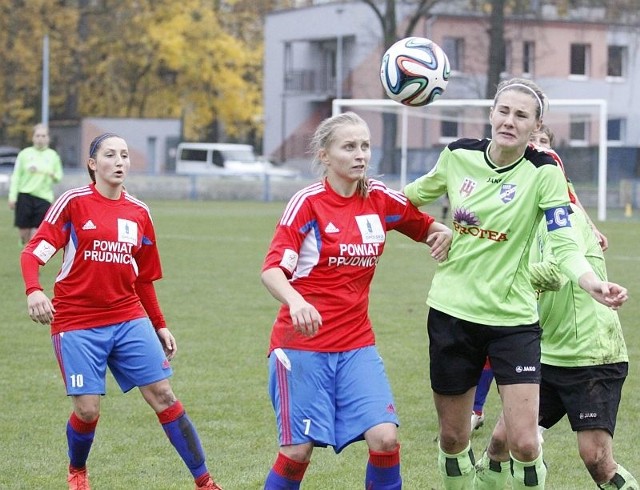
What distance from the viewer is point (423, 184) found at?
5277 millimetres

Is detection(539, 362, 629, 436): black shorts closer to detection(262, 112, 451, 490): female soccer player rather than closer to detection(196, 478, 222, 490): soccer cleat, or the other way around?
detection(262, 112, 451, 490): female soccer player

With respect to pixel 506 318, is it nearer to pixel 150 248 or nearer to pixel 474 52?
pixel 150 248

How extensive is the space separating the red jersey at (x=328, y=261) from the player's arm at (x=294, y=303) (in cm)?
7

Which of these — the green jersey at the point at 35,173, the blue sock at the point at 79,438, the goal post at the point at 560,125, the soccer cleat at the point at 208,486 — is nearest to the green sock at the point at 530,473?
the soccer cleat at the point at 208,486

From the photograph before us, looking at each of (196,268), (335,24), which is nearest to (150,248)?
(196,268)

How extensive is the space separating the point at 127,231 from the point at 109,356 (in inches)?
24.1

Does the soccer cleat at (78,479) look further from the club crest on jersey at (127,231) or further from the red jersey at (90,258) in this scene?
the club crest on jersey at (127,231)

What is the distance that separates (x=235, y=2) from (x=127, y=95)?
21.6ft

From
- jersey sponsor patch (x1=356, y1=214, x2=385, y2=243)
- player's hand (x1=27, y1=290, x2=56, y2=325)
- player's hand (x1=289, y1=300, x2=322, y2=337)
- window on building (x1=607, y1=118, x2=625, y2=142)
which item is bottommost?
player's hand (x1=27, y1=290, x2=56, y2=325)

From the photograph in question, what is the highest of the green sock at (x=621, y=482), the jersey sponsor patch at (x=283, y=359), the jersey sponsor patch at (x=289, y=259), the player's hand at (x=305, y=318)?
the jersey sponsor patch at (x=289, y=259)

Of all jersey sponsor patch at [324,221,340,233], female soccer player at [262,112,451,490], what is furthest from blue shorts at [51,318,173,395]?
jersey sponsor patch at [324,221,340,233]

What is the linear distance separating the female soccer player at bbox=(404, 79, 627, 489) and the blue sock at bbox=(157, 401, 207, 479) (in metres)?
1.27

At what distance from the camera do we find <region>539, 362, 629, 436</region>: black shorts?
4.93m

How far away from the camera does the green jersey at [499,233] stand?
4.95m
